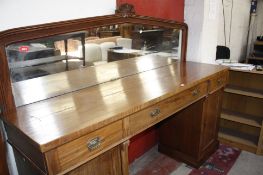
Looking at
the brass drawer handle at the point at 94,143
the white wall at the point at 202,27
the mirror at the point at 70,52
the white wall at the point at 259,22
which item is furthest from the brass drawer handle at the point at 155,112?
the white wall at the point at 259,22

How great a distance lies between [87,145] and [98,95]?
0.39 meters

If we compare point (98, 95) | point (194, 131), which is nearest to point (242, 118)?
point (194, 131)

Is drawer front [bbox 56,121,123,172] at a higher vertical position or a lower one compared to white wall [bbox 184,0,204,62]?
lower

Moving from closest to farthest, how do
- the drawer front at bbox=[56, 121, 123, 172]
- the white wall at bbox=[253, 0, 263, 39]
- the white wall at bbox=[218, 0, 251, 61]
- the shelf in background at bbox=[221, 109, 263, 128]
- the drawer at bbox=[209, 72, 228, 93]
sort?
the drawer front at bbox=[56, 121, 123, 172]
the drawer at bbox=[209, 72, 228, 93]
the shelf in background at bbox=[221, 109, 263, 128]
the white wall at bbox=[218, 0, 251, 61]
the white wall at bbox=[253, 0, 263, 39]

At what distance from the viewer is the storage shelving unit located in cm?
230

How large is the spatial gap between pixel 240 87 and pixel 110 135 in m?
1.85

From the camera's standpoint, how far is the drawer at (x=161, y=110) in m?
1.23

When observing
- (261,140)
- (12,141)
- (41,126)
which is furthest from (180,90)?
(261,140)

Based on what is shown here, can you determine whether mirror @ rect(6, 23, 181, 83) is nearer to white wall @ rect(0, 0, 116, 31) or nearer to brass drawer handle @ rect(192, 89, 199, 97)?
white wall @ rect(0, 0, 116, 31)

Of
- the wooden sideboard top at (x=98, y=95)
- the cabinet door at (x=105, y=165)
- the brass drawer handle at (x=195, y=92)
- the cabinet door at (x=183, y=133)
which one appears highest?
the wooden sideboard top at (x=98, y=95)

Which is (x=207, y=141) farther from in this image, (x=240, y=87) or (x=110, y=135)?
(x=110, y=135)

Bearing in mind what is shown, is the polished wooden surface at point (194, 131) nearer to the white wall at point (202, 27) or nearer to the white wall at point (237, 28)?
the white wall at point (202, 27)

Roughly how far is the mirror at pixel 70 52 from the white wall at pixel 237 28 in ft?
6.33

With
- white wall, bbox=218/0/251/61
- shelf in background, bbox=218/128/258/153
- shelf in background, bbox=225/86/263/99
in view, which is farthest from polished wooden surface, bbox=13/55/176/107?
white wall, bbox=218/0/251/61
